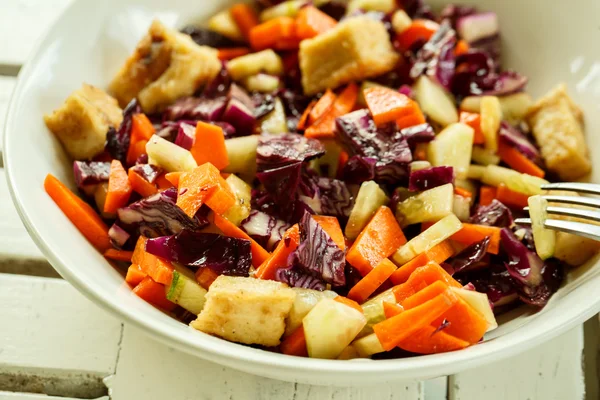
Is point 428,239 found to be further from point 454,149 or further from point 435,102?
point 435,102

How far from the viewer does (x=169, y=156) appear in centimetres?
219

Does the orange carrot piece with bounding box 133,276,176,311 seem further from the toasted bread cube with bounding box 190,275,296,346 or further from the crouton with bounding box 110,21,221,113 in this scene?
the crouton with bounding box 110,21,221,113

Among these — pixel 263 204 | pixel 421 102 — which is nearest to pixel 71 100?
pixel 263 204

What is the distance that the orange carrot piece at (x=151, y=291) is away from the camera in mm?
1995

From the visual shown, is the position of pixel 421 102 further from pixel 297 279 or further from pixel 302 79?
pixel 297 279

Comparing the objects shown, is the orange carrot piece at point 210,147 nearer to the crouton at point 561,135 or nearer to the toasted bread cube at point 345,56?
the toasted bread cube at point 345,56

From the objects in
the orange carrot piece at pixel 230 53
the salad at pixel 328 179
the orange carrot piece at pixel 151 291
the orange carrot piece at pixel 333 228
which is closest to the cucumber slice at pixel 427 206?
the salad at pixel 328 179

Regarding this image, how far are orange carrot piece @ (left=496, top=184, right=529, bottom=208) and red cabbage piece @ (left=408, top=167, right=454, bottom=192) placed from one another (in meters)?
0.29

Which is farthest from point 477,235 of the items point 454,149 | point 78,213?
point 78,213

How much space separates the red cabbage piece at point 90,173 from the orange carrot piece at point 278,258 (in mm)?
776

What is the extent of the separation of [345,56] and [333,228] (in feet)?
3.24

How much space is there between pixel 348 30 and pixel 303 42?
25 cm

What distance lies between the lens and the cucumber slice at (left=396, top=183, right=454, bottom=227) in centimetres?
218

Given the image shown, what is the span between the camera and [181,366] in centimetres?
214
